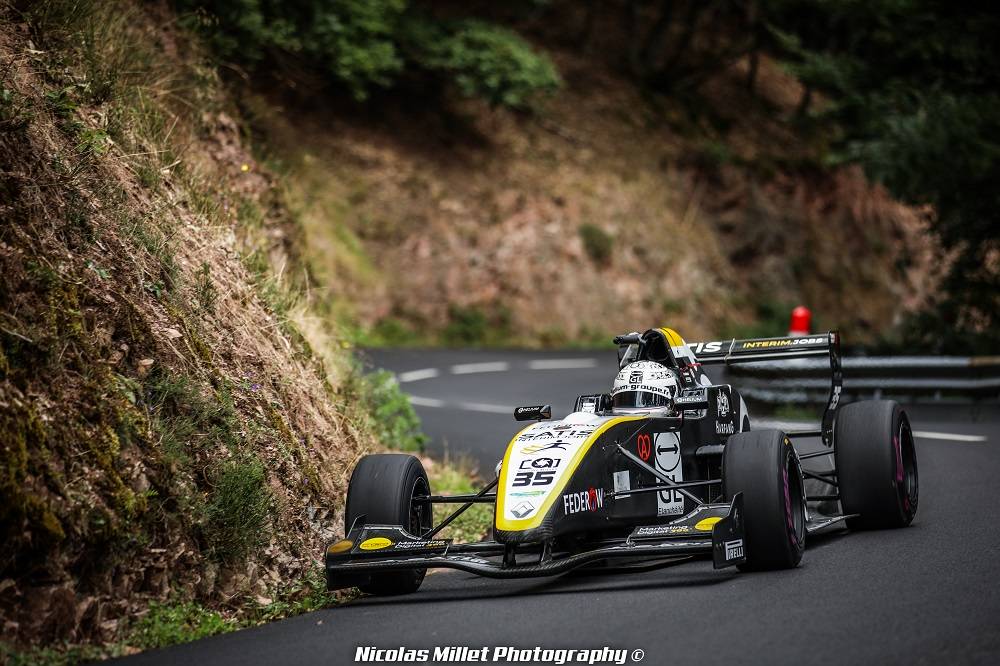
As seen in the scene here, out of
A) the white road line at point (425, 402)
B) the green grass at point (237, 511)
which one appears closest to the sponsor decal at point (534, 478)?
the green grass at point (237, 511)

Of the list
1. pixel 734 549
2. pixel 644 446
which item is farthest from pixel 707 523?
pixel 644 446

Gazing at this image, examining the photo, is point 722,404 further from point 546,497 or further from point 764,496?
point 546,497

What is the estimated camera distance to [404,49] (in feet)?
106

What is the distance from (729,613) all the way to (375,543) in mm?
2450

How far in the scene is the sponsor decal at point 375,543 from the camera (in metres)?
8.07

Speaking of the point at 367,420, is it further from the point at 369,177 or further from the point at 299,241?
the point at 369,177

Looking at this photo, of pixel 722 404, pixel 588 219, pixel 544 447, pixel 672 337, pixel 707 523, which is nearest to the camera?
pixel 707 523

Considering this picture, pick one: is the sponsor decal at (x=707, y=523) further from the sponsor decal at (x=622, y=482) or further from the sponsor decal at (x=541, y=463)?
the sponsor decal at (x=541, y=463)

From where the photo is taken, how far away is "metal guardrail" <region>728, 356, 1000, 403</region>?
18.6 meters

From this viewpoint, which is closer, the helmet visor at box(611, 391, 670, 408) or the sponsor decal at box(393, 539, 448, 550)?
the sponsor decal at box(393, 539, 448, 550)

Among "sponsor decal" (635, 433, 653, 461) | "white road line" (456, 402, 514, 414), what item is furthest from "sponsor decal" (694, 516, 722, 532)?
"white road line" (456, 402, 514, 414)

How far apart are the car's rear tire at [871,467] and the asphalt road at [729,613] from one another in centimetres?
18

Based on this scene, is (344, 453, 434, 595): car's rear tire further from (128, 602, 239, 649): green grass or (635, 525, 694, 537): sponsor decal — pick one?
(635, 525, 694, 537): sponsor decal

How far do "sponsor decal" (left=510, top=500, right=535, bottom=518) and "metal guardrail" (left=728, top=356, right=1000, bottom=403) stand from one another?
1155 centimetres
